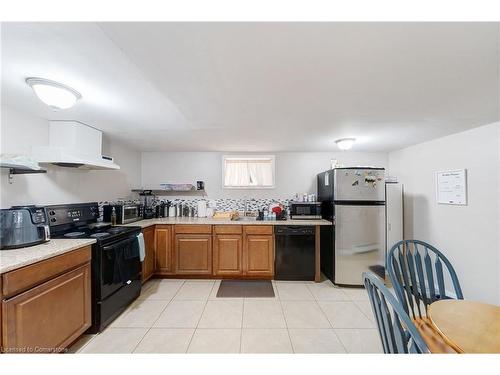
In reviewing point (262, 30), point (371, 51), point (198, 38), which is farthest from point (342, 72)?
point (198, 38)

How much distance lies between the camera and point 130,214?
295 cm

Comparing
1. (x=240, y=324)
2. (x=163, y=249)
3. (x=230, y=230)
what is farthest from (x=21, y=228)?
(x=230, y=230)

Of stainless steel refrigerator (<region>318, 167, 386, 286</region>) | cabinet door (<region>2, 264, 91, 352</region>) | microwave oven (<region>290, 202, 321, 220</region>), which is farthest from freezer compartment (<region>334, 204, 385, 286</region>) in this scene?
cabinet door (<region>2, 264, 91, 352</region>)

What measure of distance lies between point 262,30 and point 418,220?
3371 millimetres

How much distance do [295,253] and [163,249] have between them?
1.97 meters

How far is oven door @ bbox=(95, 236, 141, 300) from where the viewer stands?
188 cm

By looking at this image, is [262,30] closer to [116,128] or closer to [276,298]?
[116,128]

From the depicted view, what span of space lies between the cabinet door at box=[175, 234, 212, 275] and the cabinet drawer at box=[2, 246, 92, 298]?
133 centimetres

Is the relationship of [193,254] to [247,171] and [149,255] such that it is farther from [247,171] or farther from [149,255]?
[247,171]

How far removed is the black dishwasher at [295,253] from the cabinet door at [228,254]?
1.82 feet

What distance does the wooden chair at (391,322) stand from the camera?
2.46ft

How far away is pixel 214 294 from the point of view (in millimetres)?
2574

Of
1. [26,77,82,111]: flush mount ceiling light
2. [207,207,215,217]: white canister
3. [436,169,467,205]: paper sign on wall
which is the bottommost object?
[207,207,215,217]: white canister

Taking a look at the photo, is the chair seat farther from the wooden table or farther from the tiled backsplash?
the tiled backsplash
